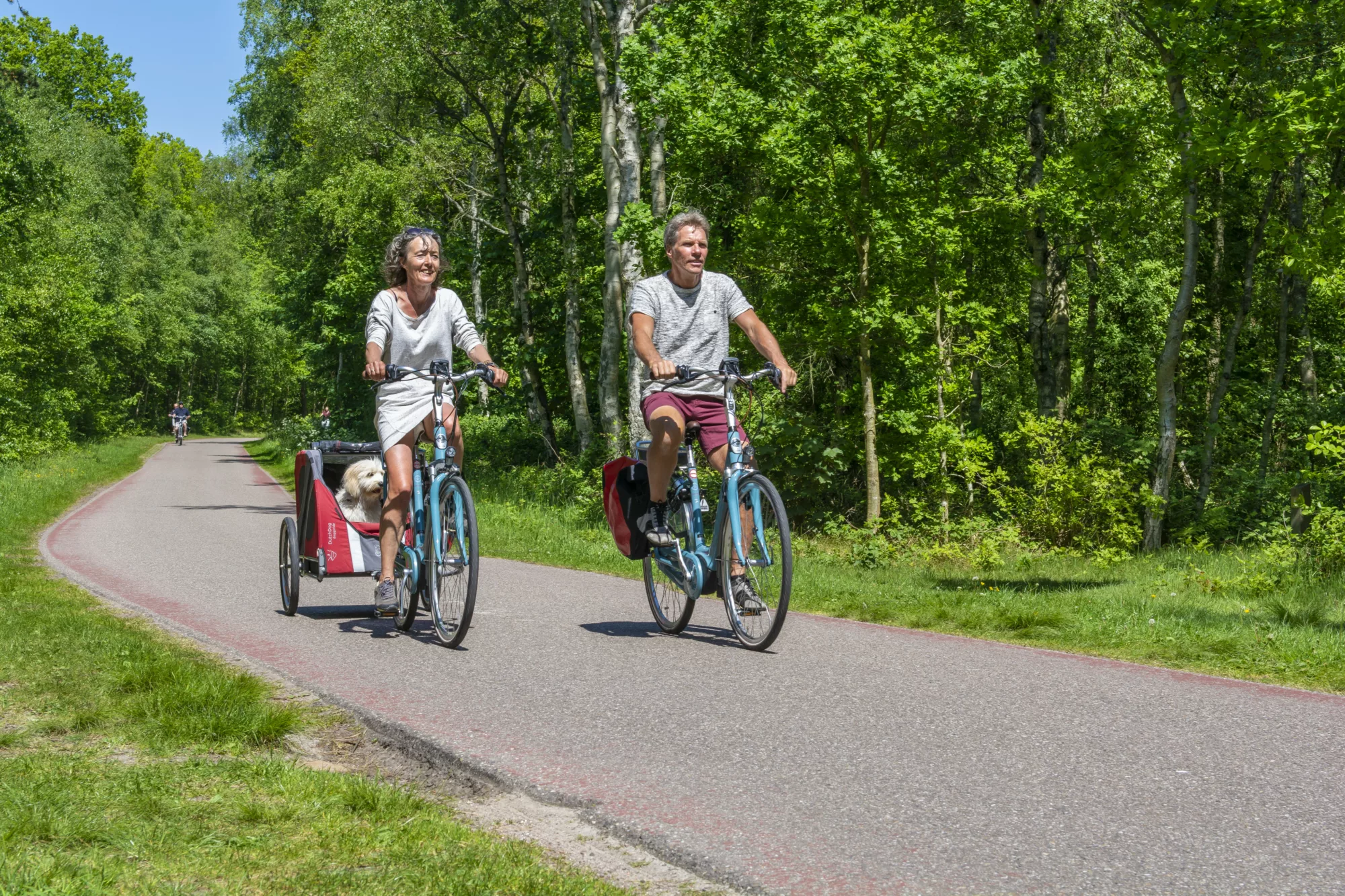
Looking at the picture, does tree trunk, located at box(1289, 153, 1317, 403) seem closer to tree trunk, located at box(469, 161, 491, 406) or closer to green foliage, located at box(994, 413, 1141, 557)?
green foliage, located at box(994, 413, 1141, 557)

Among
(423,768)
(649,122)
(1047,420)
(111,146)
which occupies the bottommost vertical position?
(423,768)

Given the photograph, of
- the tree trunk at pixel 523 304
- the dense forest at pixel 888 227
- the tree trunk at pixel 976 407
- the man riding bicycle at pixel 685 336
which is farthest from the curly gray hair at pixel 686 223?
the tree trunk at pixel 976 407

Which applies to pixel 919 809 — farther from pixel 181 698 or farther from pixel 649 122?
pixel 649 122

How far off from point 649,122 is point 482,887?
18.9 meters

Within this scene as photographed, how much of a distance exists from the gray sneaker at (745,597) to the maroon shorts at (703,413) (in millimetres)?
762

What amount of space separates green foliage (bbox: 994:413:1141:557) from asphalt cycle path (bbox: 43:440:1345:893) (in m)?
11.9

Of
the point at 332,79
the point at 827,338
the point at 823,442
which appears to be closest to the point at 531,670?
the point at 827,338

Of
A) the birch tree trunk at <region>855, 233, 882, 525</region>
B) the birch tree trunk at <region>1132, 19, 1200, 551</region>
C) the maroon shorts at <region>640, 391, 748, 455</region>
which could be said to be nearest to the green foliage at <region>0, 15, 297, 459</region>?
the birch tree trunk at <region>855, 233, 882, 525</region>

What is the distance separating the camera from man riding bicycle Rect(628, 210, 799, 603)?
7113mm

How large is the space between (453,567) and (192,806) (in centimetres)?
328

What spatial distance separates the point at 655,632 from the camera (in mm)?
7785

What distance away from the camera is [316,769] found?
4.41m

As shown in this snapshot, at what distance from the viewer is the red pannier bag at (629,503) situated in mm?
7652

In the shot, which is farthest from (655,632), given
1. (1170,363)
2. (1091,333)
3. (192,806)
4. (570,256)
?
(1091,333)
